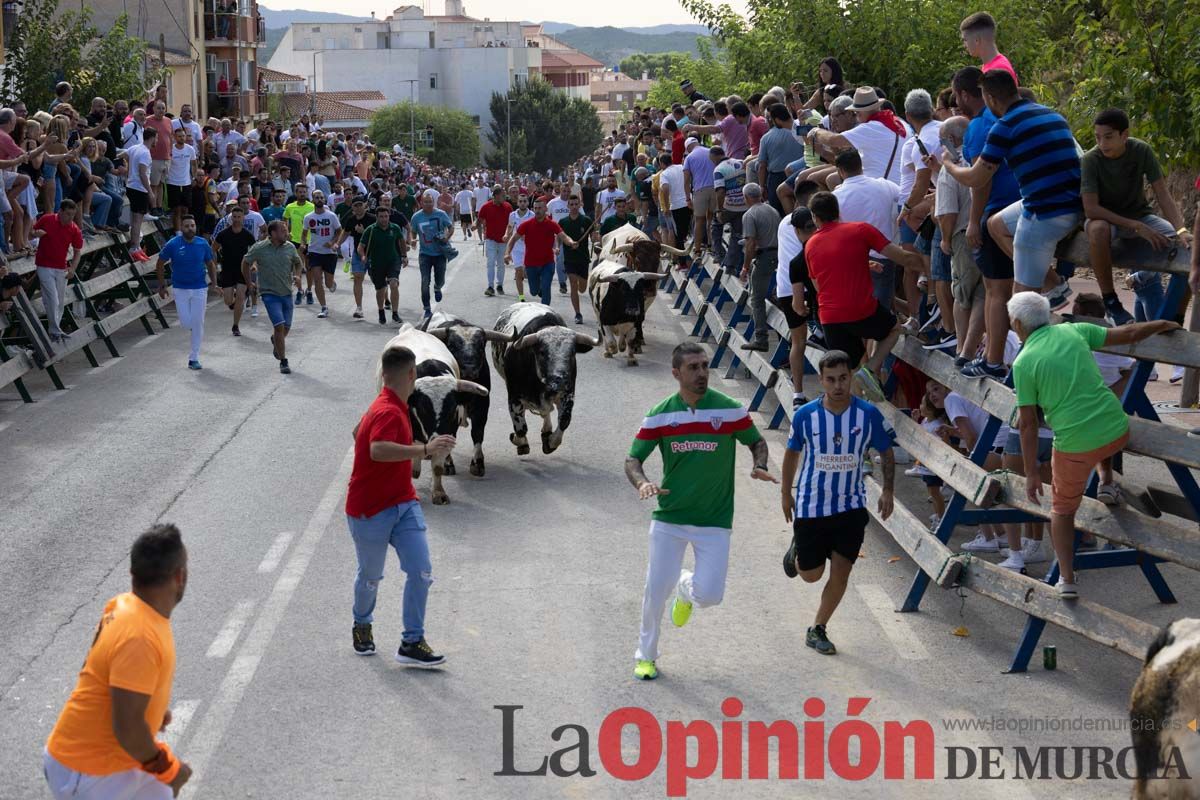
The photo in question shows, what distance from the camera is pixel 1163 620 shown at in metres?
10.2

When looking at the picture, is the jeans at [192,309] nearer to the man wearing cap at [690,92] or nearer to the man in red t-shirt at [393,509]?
the man wearing cap at [690,92]

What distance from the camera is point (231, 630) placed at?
1026 cm

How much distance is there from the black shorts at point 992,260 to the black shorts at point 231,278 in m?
14.9

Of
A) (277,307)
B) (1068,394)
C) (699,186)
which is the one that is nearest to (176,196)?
(277,307)

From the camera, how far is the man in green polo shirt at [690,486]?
9.23 metres

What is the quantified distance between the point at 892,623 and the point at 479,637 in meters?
2.77

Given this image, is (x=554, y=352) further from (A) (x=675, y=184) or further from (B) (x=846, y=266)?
(A) (x=675, y=184)

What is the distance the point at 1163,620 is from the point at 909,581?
183 cm

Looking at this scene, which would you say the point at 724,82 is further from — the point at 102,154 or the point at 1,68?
the point at 102,154

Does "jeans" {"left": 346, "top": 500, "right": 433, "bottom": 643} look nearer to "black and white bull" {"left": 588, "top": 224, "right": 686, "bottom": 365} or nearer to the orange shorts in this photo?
the orange shorts

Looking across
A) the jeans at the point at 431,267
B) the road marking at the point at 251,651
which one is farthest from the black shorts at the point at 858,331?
the jeans at the point at 431,267

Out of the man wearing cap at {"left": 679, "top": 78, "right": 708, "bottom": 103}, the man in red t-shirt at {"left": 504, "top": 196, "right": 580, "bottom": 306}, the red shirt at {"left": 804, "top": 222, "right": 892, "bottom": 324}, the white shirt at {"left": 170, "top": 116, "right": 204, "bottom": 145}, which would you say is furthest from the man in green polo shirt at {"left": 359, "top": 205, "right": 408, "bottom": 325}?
the red shirt at {"left": 804, "top": 222, "right": 892, "bottom": 324}

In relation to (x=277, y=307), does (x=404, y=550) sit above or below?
above

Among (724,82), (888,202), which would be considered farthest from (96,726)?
(724,82)
